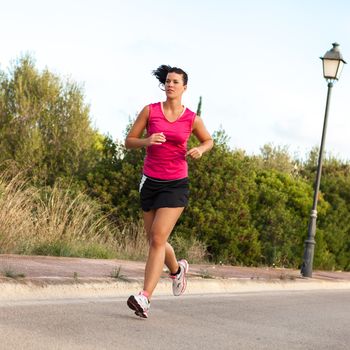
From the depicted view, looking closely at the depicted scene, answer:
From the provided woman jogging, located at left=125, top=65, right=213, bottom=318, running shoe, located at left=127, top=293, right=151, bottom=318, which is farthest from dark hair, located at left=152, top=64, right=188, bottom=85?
running shoe, located at left=127, top=293, right=151, bottom=318

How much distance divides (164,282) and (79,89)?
88.7ft

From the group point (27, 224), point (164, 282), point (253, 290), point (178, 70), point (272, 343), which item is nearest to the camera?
point (272, 343)

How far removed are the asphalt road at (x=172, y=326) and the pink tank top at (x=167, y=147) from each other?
1.43 m

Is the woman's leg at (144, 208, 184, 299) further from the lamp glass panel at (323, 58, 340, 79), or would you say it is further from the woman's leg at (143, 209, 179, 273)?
the lamp glass panel at (323, 58, 340, 79)

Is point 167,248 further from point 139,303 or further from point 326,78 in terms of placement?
point 326,78

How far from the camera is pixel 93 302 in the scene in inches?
354

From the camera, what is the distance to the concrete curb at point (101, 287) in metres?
8.61

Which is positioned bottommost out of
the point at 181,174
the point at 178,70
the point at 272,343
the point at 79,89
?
the point at 272,343

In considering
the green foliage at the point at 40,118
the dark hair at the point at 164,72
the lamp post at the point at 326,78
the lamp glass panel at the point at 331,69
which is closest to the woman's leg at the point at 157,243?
the dark hair at the point at 164,72

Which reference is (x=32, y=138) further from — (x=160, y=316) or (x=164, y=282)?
(x=160, y=316)

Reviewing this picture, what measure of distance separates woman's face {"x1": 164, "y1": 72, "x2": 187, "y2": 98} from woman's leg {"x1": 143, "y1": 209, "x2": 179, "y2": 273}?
1.12 meters

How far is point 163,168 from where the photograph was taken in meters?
7.92

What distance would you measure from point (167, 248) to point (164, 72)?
67.9 inches

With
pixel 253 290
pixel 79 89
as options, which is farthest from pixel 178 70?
pixel 79 89
